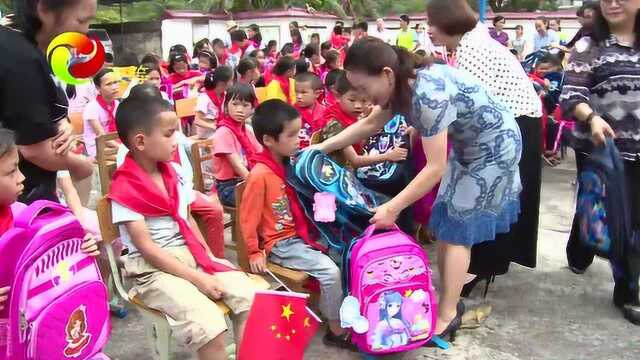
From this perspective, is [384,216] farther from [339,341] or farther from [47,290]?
[47,290]

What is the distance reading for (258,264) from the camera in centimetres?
273

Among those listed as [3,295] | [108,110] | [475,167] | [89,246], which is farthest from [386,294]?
[108,110]

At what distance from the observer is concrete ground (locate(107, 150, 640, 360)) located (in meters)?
2.88

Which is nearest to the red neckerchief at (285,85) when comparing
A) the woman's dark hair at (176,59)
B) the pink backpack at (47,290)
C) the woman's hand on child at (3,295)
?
the woman's dark hair at (176,59)

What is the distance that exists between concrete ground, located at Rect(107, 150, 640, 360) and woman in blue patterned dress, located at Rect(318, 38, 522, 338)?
0.23 meters

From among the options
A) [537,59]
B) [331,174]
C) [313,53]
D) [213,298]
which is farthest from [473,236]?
[313,53]

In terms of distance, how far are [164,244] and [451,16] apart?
5.29 feet

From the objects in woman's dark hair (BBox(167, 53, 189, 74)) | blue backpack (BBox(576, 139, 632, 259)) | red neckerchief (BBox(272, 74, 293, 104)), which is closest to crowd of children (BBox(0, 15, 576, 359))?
blue backpack (BBox(576, 139, 632, 259))

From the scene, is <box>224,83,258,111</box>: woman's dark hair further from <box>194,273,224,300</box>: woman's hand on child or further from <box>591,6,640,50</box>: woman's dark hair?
<box>591,6,640,50</box>: woman's dark hair

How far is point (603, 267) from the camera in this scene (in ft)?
12.6

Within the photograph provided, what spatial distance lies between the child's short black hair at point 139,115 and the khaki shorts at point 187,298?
18.8 inches

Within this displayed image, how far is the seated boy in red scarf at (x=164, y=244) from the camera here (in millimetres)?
2305

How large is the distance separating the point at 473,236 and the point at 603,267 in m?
1.45

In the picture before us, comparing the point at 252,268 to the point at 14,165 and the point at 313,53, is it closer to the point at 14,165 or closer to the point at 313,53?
the point at 14,165
